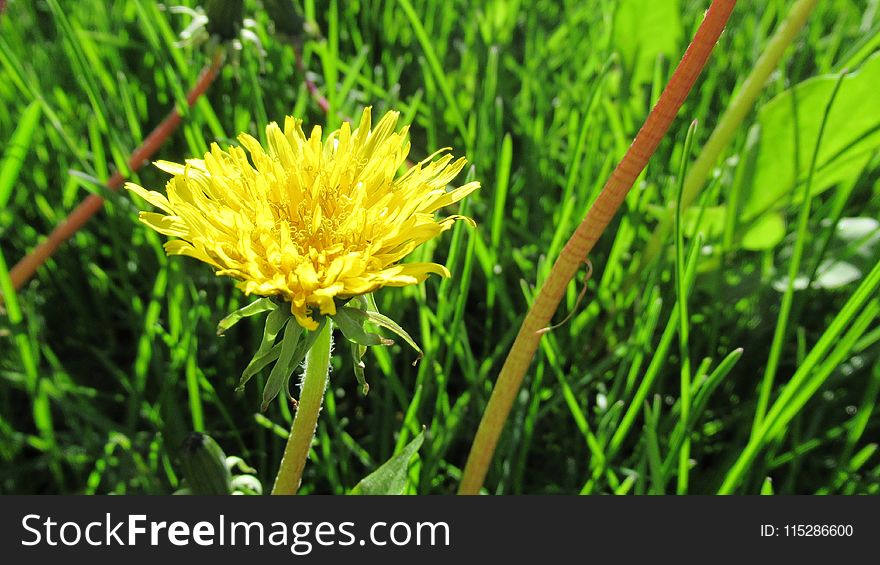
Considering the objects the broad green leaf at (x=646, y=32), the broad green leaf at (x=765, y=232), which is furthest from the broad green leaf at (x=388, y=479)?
the broad green leaf at (x=646, y=32)

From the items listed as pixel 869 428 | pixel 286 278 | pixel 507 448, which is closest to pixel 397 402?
pixel 507 448

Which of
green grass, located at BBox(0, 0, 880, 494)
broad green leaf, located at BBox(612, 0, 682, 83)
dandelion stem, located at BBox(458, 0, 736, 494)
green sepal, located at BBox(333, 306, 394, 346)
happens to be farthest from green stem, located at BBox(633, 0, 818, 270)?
green sepal, located at BBox(333, 306, 394, 346)

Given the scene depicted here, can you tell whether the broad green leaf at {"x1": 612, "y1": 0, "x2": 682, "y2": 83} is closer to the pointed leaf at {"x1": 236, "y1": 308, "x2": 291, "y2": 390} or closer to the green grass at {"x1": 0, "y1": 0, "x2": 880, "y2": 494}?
the green grass at {"x1": 0, "y1": 0, "x2": 880, "y2": 494}

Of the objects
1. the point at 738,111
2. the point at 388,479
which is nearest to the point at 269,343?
the point at 388,479

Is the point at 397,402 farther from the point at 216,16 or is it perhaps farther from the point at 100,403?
the point at 216,16

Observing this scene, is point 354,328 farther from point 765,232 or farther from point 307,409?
point 765,232

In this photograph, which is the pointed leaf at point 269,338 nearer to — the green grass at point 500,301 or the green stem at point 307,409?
the green stem at point 307,409

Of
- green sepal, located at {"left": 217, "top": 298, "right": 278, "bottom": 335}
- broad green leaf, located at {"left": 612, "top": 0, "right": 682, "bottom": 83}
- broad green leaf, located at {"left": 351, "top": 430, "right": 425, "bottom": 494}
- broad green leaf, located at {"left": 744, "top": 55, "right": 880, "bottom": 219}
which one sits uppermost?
broad green leaf, located at {"left": 612, "top": 0, "right": 682, "bottom": 83}
